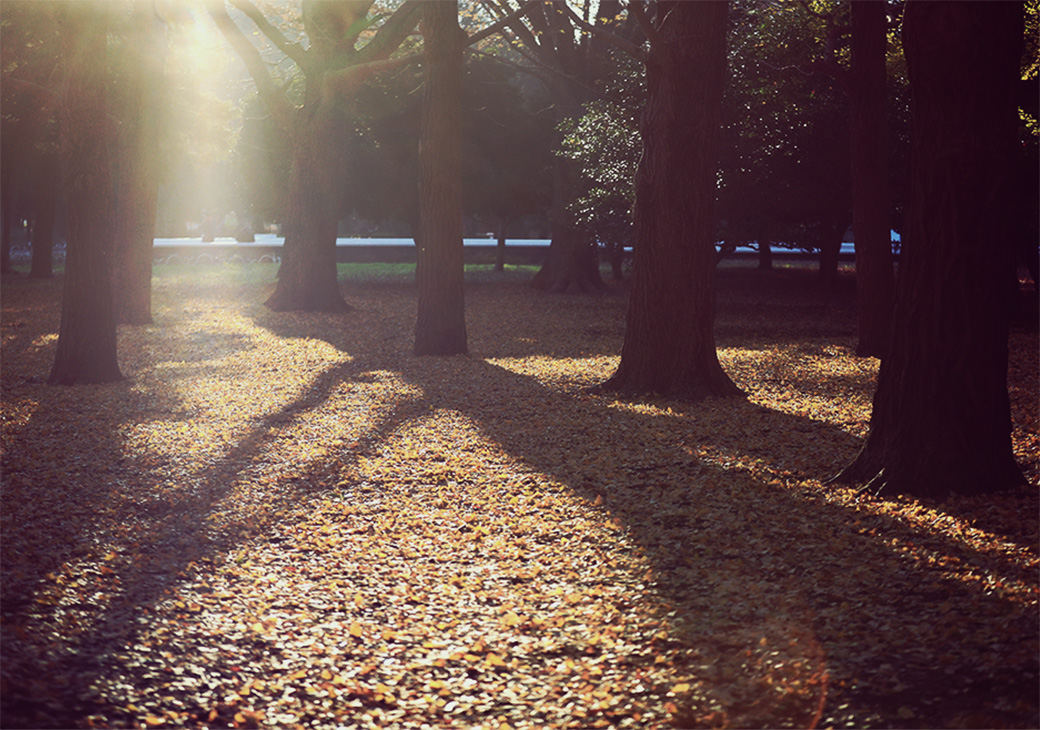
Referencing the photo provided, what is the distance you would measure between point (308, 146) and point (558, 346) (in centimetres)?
807

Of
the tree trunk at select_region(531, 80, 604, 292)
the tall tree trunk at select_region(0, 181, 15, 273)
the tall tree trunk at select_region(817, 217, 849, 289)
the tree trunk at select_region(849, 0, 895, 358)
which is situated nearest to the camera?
the tree trunk at select_region(849, 0, 895, 358)

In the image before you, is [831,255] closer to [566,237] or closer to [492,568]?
[566,237]

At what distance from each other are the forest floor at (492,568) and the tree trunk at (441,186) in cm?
314

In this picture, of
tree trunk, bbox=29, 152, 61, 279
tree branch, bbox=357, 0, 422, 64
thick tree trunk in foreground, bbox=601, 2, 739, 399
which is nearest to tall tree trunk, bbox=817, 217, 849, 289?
tree branch, bbox=357, 0, 422, 64

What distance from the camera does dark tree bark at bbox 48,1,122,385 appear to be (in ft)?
34.4

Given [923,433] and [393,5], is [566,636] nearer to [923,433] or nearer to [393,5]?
[923,433]

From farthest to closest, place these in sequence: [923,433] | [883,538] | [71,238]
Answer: [71,238] → [923,433] → [883,538]

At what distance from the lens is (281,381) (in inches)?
467

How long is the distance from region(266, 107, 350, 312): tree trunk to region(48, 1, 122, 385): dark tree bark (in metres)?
9.40

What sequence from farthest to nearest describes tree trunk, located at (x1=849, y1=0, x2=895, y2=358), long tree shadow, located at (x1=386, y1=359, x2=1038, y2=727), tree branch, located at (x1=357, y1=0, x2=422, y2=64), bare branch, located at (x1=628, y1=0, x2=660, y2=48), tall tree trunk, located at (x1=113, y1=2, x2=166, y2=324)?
tree branch, located at (x1=357, y1=0, x2=422, y2=64)
tall tree trunk, located at (x1=113, y1=2, x2=166, y2=324)
tree trunk, located at (x1=849, y1=0, x2=895, y2=358)
bare branch, located at (x1=628, y1=0, x2=660, y2=48)
long tree shadow, located at (x1=386, y1=359, x2=1038, y2=727)

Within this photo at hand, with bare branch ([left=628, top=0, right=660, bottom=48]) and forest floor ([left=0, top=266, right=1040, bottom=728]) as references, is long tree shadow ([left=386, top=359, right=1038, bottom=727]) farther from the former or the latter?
bare branch ([left=628, top=0, right=660, bottom=48])

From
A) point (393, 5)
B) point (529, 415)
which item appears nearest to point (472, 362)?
point (529, 415)

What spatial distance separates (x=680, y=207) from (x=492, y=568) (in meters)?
5.86

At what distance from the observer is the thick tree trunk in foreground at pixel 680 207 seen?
10.1m
